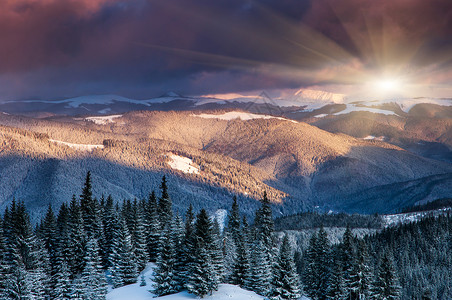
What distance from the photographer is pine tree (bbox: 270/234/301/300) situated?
69188 millimetres

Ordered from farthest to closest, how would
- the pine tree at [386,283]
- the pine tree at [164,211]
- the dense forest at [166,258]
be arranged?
the pine tree at [164,211]
the pine tree at [386,283]
the dense forest at [166,258]

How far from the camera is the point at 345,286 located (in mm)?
87125

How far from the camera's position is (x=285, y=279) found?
69562mm

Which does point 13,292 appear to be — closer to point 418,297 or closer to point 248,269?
point 248,269

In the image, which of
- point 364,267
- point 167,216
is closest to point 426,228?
point 364,267

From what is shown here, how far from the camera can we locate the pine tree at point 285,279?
69188mm

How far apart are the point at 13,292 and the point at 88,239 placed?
18.9m

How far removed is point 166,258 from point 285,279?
17917 mm

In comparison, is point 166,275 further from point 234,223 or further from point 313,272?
point 313,272

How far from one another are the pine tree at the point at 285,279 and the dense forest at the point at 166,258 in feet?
0.46

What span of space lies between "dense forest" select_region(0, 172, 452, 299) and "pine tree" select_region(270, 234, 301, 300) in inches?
5.5

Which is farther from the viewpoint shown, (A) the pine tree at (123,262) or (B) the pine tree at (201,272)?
(A) the pine tree at (123,262)

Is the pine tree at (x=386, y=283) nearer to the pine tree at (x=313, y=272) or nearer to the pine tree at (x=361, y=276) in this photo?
the pine tree at (x=361, y=276)

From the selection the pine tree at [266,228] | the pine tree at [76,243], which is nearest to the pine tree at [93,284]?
the pine tree at [76,243]
